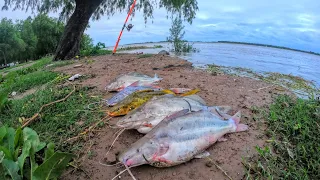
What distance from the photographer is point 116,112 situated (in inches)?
131

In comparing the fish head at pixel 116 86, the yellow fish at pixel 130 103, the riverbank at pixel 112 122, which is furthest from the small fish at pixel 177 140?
the fish head at pixel 116 86

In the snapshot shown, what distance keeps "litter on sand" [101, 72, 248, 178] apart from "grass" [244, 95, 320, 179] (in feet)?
1.31

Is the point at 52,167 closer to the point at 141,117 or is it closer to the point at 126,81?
the point at 141,117

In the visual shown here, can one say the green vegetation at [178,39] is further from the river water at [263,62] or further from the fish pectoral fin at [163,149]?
the fish pectoral fin at [163,149]

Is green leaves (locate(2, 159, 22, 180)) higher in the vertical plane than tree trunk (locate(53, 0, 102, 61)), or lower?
lower

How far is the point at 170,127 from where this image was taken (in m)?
2.52

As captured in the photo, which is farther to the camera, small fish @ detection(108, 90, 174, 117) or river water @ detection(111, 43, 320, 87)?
river water @ detection(111, 43, 320, 87)

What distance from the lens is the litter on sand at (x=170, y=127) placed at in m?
2.33

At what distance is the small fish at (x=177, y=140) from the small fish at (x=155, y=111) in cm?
19

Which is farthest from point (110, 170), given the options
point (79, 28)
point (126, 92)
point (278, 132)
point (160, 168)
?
point (79, 28)

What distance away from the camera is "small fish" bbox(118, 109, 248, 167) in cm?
231

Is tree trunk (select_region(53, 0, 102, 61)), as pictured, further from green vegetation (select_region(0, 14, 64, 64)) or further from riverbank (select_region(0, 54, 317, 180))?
green vegetation (select_region(0, 14, 64, 64))

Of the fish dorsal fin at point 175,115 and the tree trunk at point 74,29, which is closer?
the fish dorsal fin at point 175,115

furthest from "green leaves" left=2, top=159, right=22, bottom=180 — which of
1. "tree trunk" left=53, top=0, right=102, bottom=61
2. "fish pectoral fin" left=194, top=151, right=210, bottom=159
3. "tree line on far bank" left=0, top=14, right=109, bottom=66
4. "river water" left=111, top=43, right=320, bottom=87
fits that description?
"tree line on far bank" left=0, top=14, right=109, bottom=66
